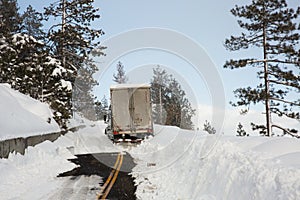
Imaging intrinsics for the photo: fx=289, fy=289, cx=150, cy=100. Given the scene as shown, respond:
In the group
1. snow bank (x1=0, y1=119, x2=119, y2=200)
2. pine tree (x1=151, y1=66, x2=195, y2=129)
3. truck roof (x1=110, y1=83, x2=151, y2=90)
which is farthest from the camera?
pine tree (x1=151, y1=66, x2=195, y2=129)

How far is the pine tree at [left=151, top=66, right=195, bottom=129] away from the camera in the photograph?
6321cm

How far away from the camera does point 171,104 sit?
63562mm

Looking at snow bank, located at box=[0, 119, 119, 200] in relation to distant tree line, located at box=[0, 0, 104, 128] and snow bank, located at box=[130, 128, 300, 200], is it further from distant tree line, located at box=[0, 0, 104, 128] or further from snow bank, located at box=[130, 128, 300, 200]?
distant tree line, located at box=[0, 0, 104, 128]

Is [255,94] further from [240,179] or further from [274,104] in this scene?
[240,179]

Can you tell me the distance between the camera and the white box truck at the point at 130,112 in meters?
19.9

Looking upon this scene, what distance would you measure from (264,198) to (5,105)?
15.6 meters

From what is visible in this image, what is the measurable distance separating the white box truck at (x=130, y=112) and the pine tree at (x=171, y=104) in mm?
40351

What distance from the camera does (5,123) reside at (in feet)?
45.1

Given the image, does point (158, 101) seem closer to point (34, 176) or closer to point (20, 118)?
point (20, 118)

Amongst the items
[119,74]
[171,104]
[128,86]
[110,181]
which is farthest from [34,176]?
[119,74]

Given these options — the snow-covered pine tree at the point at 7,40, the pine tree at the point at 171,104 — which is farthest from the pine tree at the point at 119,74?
Answer: the snow-covered pine tree at the point at 7,40

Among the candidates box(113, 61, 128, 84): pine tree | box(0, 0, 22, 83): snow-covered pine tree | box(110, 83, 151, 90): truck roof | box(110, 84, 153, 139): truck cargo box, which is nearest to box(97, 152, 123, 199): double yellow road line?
box(110, 84, 153, 139): truck cargo box

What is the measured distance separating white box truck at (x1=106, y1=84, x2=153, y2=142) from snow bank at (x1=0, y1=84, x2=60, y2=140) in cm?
467

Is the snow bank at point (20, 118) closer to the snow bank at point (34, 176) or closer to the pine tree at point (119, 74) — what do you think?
the snow bank at point (34, 176)
